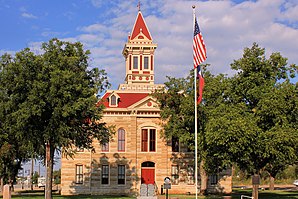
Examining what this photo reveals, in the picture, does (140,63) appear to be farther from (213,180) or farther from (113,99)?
(213,180)

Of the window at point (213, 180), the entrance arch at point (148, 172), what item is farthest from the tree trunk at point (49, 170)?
the window at point (213, 180)

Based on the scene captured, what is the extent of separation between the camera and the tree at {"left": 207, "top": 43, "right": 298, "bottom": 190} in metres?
29.2

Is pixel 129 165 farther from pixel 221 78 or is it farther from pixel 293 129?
pixel 293 129

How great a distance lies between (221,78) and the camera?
3516 centimetres

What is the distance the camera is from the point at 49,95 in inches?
1236

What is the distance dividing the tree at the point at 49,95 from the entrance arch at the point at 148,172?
14.7 metres

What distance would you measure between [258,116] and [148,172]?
1948 cm

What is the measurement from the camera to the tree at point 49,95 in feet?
103

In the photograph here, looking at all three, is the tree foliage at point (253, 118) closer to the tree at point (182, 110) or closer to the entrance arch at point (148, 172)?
the tree at point (182, 110)

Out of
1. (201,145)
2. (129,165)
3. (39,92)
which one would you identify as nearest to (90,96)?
(39,92)

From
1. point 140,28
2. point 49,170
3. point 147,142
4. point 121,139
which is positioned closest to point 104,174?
point 121,139

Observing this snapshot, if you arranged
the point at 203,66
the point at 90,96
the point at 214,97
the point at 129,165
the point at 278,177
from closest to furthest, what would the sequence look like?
the point at 90,96 → the point at 214,97 → the point at 203,66 → the point at 129,165 → the point at 278,177

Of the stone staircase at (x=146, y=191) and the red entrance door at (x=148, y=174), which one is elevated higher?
the red entrance door at (x=148, y=174)

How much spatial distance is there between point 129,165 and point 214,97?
15047mm
